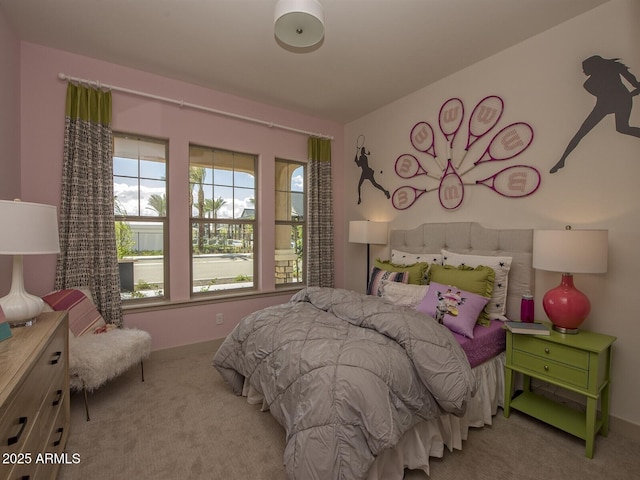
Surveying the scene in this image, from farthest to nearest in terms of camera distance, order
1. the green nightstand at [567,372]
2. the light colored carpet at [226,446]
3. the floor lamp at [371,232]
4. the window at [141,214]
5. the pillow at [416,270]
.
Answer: the floor lamp at [371,232], the window at [141,214], the pillow at [416,270], the green nightstand at [567,372], the light colored carpet at [226,446]

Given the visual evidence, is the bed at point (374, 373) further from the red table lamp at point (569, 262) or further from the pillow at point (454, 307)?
the red table lamp at point (569, 262)

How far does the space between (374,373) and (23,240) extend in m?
1.74

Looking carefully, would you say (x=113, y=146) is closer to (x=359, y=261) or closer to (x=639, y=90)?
(x=359, y=261)

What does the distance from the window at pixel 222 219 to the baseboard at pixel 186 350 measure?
22.4 inches

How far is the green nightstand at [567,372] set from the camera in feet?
5.98

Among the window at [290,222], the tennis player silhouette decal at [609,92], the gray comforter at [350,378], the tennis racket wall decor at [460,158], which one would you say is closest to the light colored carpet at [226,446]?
the gray comforter at [350,378]

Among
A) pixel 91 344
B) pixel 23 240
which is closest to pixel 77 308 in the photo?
pixel 91 344

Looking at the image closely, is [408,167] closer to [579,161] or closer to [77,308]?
[579,161]

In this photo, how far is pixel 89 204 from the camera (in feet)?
9.00

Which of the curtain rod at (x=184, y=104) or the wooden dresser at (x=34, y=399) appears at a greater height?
the curtain rod at (x=184, y=104)

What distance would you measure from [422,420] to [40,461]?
1.72 meters

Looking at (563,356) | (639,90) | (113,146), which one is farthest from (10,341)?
(639,90)

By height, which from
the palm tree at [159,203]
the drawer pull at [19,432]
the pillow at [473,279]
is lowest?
the drawer pull at [19,432]

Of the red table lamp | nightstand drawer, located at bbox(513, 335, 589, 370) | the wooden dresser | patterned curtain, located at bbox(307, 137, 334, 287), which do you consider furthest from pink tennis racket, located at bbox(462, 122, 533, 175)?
the wooden dresser
